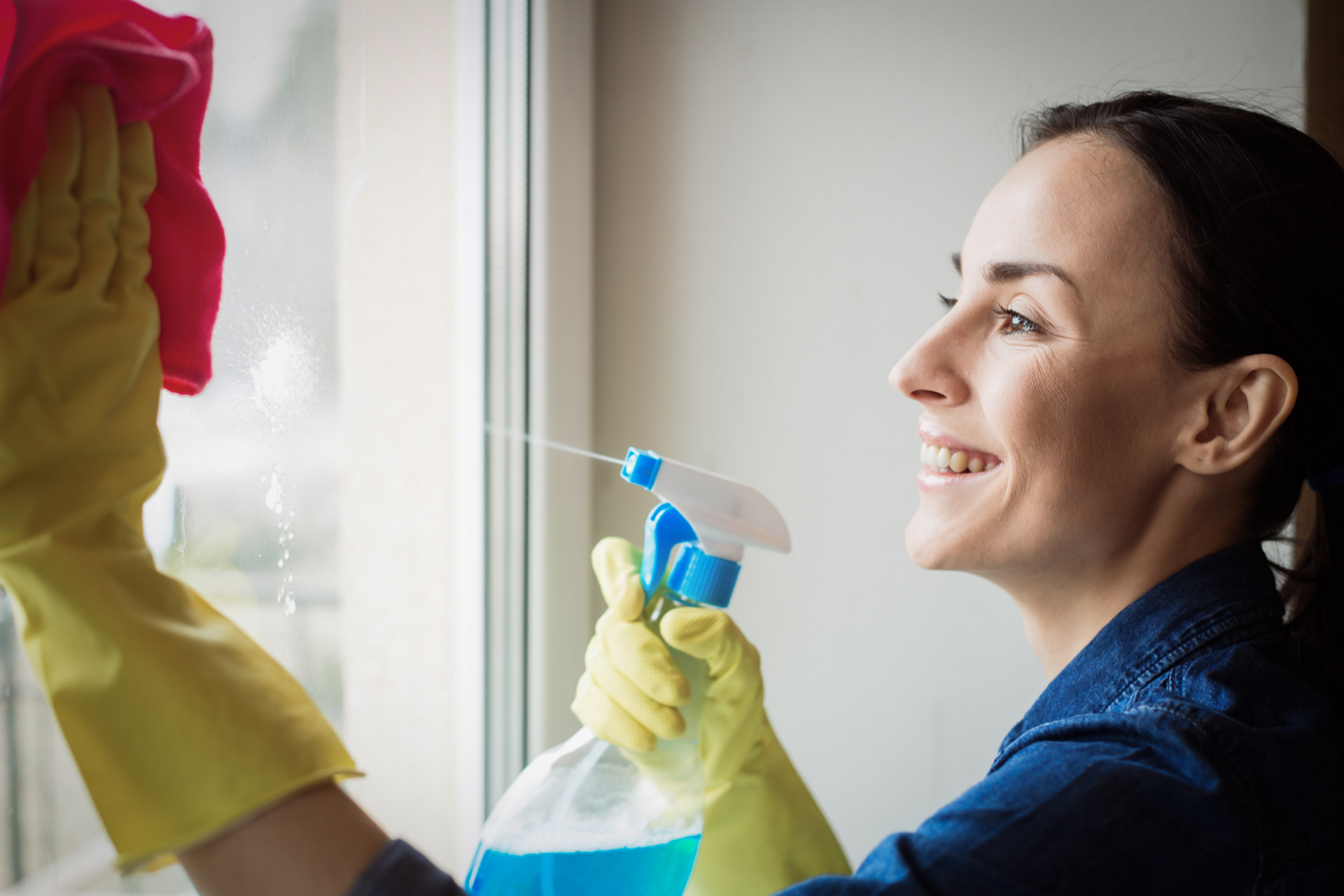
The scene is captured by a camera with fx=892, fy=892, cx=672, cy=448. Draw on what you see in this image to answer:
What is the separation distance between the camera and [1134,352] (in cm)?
68

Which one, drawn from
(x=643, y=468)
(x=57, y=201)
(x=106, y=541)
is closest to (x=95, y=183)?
(x=57, y=201)

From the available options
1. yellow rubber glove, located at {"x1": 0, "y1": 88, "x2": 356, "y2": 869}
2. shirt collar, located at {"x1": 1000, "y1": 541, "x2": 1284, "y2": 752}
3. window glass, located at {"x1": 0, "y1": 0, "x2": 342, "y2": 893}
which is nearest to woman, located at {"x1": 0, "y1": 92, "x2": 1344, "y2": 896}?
shirt collar, located at {"x1": 1000, "y1": 541, "x2": 1284, "y2": 752}

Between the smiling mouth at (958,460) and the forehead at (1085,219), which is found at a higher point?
the forehead at (1085,219)

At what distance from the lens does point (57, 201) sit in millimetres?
367

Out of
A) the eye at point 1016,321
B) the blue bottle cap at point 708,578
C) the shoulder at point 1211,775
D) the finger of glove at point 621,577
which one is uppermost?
the eye at point 1016,321

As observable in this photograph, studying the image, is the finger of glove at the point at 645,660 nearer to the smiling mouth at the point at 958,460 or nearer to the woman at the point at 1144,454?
the woman at the point at 1144,454

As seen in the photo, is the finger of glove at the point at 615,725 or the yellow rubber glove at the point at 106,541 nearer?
the yellow rubber glove at the point at 106,541

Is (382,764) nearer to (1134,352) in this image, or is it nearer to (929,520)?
(929,520)

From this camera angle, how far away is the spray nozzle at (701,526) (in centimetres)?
63

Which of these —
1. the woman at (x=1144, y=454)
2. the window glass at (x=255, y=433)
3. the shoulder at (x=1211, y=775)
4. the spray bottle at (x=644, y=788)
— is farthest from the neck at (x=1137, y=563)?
the window glass at (x=255, y=433)

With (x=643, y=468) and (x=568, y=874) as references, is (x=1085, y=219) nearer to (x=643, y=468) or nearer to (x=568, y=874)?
(x=643, y=468)

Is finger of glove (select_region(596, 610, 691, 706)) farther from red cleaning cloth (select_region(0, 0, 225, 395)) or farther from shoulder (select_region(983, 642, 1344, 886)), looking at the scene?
red cleaning cloth (select_region(0, 0, 225, 395))

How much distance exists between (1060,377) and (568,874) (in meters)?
0.52

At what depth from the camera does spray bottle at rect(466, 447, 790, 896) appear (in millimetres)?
640
